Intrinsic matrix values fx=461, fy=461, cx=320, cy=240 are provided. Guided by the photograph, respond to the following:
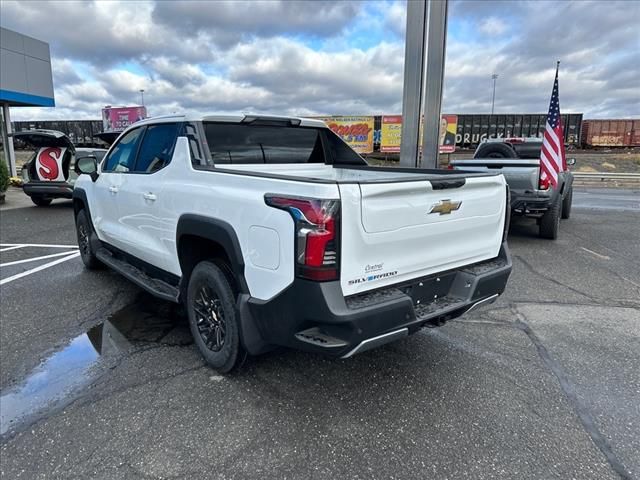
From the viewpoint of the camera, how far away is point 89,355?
364 centimetres

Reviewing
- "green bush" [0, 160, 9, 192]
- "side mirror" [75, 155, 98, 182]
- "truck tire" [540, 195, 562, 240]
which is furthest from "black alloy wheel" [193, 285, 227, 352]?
"green bush" [0, 160, 9, 192]

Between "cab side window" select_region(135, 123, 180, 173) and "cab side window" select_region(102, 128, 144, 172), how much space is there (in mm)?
174

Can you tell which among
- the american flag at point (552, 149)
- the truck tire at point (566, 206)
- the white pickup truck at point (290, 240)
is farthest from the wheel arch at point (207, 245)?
the truck tire at point (566, 206)

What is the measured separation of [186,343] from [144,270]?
99 cm

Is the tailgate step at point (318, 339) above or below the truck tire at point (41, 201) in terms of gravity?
above

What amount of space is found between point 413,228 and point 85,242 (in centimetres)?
479

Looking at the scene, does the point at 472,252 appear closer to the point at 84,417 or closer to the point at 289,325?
the point at 289,325

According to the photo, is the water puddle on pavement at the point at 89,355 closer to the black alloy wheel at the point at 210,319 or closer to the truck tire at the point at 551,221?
the black alloy wheel at the point at 210,319

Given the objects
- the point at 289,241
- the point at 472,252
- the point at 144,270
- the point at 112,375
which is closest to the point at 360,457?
the point at 289,241

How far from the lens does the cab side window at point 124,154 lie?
4.46 m

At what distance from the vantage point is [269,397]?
304cm

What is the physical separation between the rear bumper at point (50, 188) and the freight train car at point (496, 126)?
30113 millimetres

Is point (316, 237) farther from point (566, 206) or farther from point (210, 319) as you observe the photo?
point (566, 206)

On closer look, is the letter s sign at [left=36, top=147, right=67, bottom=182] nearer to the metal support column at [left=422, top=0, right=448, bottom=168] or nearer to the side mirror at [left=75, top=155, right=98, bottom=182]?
the side mirror at [left=75, top=155, right=98, bottom=182]
